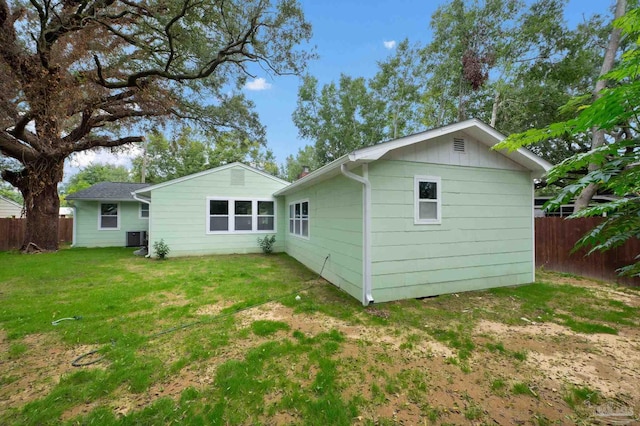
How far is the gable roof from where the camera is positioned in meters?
4.39

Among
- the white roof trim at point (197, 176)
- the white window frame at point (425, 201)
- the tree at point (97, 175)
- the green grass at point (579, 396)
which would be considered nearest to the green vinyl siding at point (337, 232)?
the white window frame at point (425, 201)

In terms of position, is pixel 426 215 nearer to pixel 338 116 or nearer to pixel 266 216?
pixel 266 216

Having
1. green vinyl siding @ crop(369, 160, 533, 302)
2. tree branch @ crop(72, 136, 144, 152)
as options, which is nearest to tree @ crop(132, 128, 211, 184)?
tree branch @ crop(72, 136, 144, 152)

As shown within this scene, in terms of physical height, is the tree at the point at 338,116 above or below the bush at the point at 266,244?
above

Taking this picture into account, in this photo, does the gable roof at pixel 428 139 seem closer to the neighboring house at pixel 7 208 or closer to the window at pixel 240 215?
the window at pixel 240 215

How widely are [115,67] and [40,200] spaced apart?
644 centimetres

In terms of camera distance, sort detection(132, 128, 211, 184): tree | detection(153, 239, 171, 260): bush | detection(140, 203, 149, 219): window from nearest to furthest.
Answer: detection(153, 239, 171, 260): bush
detection(140, 203, 149, 219): window
detection(132, 128, 211, 184): tree

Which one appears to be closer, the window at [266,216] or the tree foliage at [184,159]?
the window at [266,216]

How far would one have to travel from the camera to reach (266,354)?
3.03 meters

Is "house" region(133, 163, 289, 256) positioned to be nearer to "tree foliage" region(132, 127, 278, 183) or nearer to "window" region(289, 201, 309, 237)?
"window" region(289, 201, 309, 237)

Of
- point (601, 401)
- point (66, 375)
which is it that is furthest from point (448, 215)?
point (66, 375)

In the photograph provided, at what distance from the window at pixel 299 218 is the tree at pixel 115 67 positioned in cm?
486

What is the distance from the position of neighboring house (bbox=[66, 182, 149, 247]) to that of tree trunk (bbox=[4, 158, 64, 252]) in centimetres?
95

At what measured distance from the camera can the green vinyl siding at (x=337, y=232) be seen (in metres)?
4.90
